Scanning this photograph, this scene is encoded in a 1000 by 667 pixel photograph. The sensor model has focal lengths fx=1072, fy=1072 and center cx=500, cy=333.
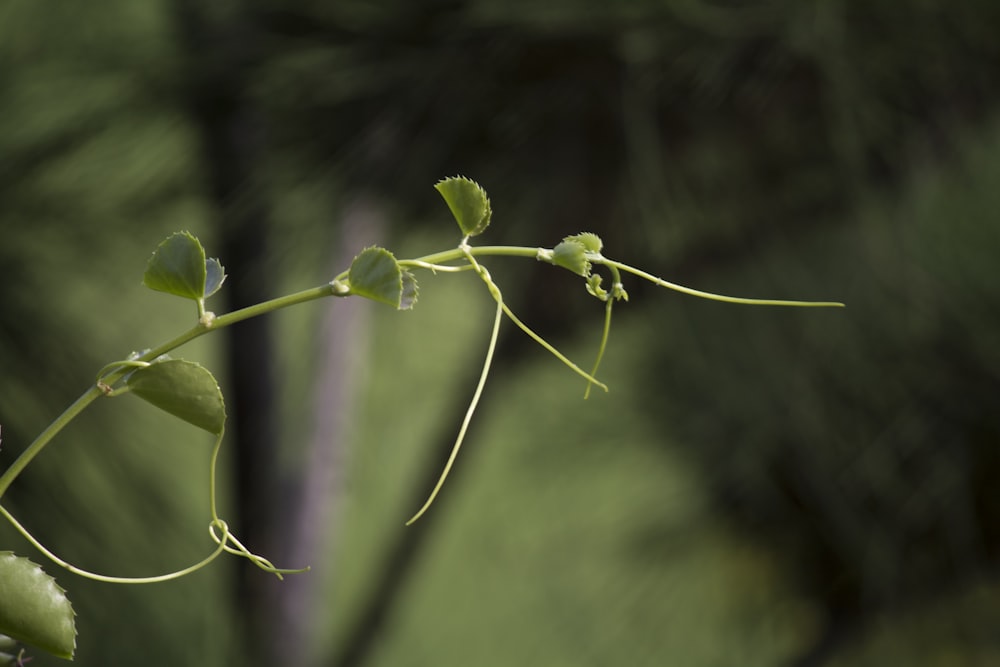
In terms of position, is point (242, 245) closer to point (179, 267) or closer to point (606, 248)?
point (606, 248)

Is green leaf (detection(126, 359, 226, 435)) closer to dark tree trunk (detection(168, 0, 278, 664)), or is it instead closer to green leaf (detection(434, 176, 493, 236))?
green leaf (detection(434, 176, 493, 236))

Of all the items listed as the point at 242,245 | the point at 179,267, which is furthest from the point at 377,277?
the point at 242,245

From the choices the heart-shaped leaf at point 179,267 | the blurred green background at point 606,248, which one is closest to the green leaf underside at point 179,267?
the heart-shaped leaf at point 179,267

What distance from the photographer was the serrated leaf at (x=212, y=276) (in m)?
0.06

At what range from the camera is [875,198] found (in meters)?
0.36

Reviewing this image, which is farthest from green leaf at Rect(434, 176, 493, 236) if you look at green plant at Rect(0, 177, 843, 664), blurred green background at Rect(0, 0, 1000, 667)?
blurred green background at Rect(0, 0, 1000, 667)

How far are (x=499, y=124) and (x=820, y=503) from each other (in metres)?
0.18

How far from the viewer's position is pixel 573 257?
59 mm

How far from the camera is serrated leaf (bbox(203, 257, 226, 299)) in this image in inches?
2.4

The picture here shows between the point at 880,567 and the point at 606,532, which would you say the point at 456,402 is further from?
the point at 880,567

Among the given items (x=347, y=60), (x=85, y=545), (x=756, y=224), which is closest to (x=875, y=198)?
(x=756, y=224)

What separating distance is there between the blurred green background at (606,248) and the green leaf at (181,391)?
0.96 feet

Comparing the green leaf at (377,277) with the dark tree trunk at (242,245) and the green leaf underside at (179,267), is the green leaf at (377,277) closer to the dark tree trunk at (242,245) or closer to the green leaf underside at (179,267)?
the green leaf underside at (179,267)

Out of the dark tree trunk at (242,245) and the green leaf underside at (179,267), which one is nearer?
the green leaf underside at (179,267)
